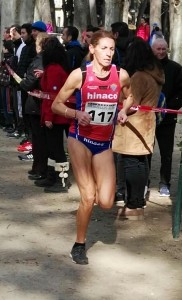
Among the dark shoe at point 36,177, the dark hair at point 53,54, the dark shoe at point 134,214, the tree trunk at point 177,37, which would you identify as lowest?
the tree trunk at point 177,37

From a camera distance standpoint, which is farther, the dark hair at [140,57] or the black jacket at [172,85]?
the black jacket at [172,85]

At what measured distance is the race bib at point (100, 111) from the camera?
6691 millimetres

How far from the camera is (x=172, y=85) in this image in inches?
367

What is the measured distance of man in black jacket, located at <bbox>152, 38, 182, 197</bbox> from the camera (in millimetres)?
9109

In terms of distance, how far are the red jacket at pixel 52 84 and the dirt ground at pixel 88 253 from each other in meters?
0.94

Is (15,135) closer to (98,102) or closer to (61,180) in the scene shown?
(61,180)

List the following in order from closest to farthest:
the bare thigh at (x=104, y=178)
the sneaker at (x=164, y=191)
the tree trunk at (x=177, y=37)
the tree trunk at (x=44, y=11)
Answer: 1. the bare thigh at (x=104, y=178)
2. the sneaker at (x=164, y=191)
3. the tree trunk at (x=177, y=37)
4. the tree trunk at (x=44, y=11)

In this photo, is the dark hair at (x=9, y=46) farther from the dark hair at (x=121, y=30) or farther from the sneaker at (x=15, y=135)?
the dark hair at (x=121, y=30)

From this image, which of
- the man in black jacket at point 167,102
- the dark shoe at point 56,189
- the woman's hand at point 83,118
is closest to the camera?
the woman's hand at point 83,118

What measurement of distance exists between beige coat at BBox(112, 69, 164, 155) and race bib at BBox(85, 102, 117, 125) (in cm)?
154

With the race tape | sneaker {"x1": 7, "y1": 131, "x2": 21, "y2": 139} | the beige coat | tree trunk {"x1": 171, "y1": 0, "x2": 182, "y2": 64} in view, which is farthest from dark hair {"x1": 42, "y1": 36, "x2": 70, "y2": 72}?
tree trunk {"x1": 171, "y1": 0, "x2": 182, "y2": 64}

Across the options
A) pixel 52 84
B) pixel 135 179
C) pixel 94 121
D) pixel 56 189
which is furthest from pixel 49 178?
pixel 94 121

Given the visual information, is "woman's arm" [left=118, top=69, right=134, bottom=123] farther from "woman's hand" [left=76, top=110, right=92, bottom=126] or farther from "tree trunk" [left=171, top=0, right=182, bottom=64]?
"tree trunk" [left=171, top=0, right=182, bottom=64]

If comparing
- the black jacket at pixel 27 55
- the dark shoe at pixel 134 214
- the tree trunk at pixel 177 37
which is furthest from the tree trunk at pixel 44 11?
the dark shoe at pixel 134 214
